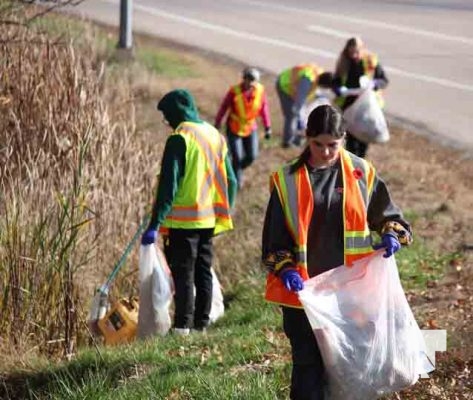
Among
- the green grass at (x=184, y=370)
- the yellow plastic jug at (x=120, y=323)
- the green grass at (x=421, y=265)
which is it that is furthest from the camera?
the green grass at (x=421, y=265)

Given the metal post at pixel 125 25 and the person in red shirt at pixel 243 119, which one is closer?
the person in red shirt at pixel 243 119

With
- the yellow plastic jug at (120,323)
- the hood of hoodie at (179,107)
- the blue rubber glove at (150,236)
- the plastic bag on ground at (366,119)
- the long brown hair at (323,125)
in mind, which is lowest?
the yellow plastic jug at (120,323)

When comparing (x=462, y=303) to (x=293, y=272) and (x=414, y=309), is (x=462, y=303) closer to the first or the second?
(x=414, y=309)

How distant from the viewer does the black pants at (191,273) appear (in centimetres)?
891

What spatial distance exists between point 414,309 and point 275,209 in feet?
8.91

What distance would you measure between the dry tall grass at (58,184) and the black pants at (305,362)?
2961 millimetres

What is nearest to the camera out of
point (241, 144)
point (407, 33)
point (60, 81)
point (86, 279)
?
point (86, 279)

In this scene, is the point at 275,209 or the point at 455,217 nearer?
the point at 275,209

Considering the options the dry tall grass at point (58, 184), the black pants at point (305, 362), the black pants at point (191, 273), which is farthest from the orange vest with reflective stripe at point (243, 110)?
the black pants at point (305, 362)

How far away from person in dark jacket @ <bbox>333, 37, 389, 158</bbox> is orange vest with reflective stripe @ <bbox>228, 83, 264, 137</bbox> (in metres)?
0.79

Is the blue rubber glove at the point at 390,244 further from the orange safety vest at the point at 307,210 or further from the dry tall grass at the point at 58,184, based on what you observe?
the dry tall grass at the point at 58,184

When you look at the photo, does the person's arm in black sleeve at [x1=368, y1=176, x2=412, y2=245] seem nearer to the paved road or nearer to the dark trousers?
the dark trousers

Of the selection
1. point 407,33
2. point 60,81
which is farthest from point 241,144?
point 407,33

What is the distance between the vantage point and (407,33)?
22688mm
